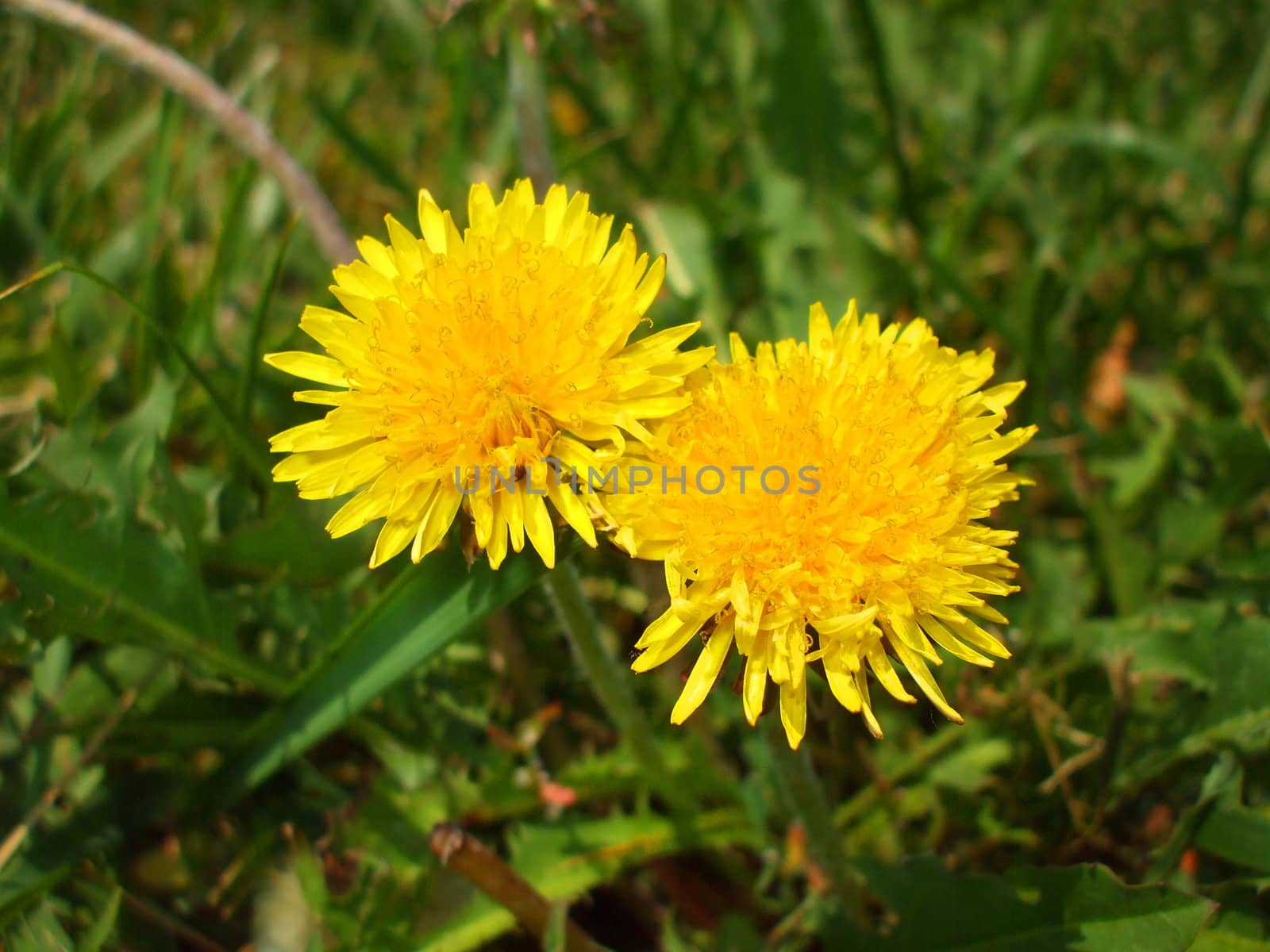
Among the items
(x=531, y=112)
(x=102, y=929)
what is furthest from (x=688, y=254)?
(x=102, y=929)

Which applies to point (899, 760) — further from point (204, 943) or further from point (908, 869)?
point (204, 943)

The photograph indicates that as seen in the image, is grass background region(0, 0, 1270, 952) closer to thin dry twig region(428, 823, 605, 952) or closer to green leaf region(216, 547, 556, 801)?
green leaf region(216, 547, 556, 801)

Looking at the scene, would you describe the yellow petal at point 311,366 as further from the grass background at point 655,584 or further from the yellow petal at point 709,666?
the yellow petal at point 709,666

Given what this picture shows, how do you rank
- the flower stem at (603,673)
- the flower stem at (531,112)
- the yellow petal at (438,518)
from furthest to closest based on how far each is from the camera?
the flower stem at (531,112) < the flower stem at (603,673) < the yellow petal at (438,518)

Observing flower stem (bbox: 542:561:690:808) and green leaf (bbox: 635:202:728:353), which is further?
green leaf (bbox: 635:202:728:353)

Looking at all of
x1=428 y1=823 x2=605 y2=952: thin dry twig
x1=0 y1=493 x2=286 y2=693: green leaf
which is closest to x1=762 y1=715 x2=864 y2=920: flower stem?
x1=428 y1=823 x2=605 y2=952: thin dry twig

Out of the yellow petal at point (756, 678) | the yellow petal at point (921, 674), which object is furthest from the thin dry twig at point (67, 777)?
the yellow petal at point (921, 674)
